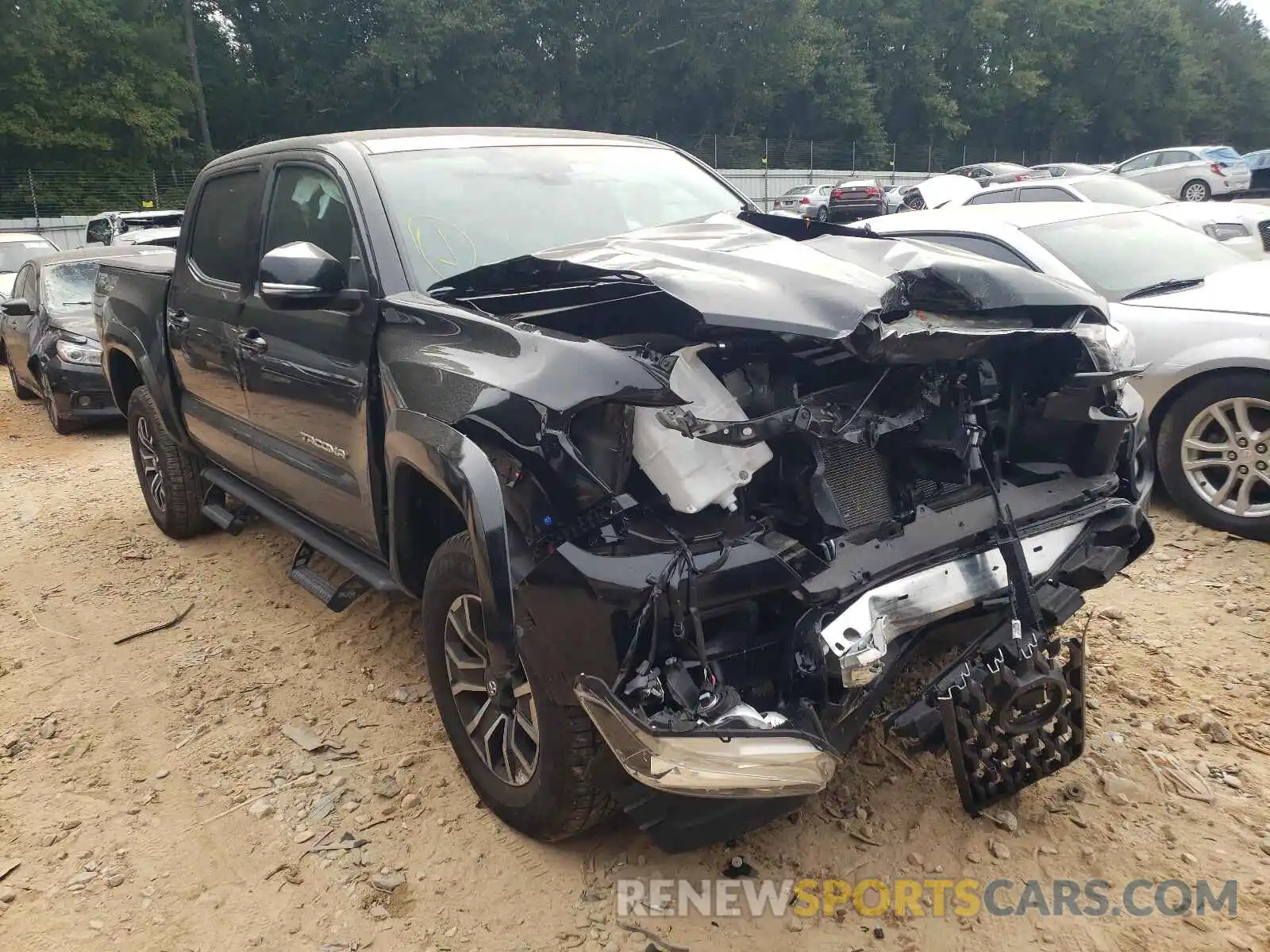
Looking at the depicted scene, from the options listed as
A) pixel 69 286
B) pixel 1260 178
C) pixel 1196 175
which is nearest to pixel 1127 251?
pixel 69 286

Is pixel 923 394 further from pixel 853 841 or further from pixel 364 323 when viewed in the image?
pixel 364 323

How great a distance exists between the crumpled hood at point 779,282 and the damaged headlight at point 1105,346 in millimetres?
70

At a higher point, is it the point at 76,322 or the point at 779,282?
the point at 779,282

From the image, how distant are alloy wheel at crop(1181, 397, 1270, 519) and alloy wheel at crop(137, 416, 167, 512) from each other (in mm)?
5391

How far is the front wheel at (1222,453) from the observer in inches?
172

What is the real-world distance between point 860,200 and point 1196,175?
8240 millimetres

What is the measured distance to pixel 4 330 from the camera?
36.2 ft

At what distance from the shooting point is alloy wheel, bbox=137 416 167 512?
545 centimetres

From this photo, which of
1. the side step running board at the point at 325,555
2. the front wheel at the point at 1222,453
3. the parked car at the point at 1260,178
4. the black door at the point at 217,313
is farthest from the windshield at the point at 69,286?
the parked car at the point at 1260,178

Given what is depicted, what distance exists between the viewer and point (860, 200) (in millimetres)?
27156

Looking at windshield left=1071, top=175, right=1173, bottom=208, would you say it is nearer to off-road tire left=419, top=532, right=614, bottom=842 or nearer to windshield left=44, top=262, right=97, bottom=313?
off-road tire left=419, top=532, right=614, bottom=842

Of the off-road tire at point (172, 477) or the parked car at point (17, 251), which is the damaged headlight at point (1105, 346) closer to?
the off-road tire at point (172, 477)

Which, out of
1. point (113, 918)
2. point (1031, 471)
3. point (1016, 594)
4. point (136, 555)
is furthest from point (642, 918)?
point (136, 555)

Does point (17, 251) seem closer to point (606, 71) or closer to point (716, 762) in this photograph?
point (716, 762)
